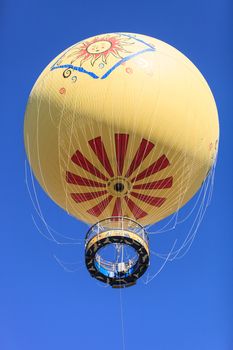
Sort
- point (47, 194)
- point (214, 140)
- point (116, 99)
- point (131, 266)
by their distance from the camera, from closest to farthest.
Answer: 1. point (116, 99)
2. point (131, 266)
3. point (214, 140)
4. point (47, 194)

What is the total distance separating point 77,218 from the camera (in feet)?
46.7

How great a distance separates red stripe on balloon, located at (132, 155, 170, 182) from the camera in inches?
479

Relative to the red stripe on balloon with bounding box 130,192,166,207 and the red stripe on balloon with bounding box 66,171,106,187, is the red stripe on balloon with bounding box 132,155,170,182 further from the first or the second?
the red stripe on balloon with bounding box 66,171,106,187

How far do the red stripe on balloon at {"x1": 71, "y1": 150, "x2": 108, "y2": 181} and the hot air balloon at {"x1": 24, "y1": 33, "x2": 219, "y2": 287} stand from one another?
0.07 feet

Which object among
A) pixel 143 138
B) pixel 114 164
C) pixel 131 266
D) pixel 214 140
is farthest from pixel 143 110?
pixel 131 266

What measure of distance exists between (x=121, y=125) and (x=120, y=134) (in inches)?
8.0

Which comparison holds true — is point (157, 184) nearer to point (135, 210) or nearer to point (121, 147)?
point (135, 210)

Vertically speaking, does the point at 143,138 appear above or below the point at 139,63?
below

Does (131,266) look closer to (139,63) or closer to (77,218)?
(77,218)

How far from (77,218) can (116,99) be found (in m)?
3.95

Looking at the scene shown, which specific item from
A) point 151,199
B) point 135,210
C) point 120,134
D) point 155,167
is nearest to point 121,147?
point 120,134

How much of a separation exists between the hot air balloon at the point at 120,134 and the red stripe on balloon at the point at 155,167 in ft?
0.07

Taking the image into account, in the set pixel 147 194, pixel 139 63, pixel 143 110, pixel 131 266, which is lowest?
pixel 131 266

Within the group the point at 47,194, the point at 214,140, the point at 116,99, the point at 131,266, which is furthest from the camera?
the point at 47,194
